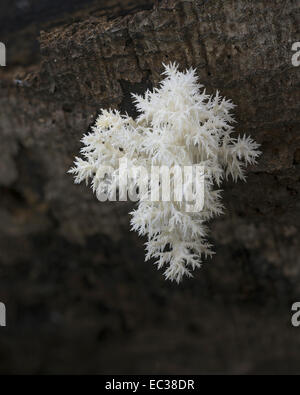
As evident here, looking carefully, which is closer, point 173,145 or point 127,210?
point 173,145

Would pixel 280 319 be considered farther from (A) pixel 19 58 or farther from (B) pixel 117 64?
(A) pixel 19 58

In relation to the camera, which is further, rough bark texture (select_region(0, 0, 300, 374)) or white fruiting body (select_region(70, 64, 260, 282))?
rough bark texture (select_region(0, 0, 300, 374))

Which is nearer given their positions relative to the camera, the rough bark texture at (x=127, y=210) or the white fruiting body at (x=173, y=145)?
the white fruiting body at (x=173, y=145)

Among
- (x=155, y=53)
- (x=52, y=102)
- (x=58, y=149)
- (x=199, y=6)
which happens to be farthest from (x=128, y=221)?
(x=199, y=6)

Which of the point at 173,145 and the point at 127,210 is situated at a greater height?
the point at 127,210
